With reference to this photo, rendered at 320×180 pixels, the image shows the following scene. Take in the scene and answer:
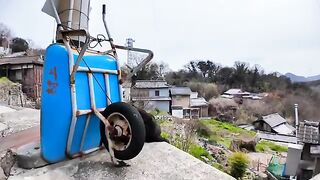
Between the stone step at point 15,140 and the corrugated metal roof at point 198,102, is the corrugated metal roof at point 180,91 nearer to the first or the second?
the corrugated metal roof at point 198,102

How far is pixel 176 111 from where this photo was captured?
27328 millimetres

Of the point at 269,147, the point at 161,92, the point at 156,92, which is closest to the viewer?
the point at 269,147

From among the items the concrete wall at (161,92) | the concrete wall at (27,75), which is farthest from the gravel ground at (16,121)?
the concrete wall at (161,92)

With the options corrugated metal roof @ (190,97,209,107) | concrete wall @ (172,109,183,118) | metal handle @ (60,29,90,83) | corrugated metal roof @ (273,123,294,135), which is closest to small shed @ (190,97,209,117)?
corrugated metal roof @ (190,97,209,107)

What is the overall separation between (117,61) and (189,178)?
1.23 metres

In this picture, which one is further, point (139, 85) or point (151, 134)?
point (139, 85)

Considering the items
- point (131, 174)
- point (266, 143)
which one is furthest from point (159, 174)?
point (266, 143)

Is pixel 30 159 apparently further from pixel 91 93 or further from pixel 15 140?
pixel 15 140

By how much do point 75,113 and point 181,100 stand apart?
84.6 feet

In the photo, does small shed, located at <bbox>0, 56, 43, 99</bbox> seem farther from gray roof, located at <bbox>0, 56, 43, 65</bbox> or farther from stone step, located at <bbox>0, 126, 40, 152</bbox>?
stone step, located at <bbox>0, 126, 40, 152</bbox>

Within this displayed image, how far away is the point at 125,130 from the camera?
7.04ft

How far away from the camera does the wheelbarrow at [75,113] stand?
83.4 inches

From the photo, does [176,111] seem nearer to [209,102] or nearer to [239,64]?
[209,102]

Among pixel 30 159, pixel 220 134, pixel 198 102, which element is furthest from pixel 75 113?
pixel 198 102
